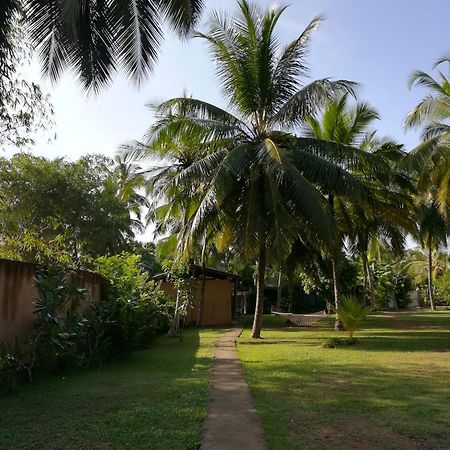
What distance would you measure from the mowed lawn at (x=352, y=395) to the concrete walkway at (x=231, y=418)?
0.48ft

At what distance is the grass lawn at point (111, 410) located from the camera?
16.7 feet

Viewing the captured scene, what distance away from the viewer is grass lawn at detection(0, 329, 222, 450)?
16.7ft

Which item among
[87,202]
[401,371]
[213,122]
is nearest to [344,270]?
[87,202]

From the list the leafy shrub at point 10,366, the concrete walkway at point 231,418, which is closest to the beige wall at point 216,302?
the concrete walkway at point 231,418

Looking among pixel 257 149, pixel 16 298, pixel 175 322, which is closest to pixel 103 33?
pixel 16 298

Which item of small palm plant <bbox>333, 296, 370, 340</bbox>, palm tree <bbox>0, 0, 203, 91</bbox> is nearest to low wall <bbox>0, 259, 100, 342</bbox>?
palm tree <bbox>0, 0, 203, 91</bbox>

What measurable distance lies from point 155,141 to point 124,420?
10.5 meters

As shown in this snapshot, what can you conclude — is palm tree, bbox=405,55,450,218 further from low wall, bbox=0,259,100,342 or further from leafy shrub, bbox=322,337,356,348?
low wall, bbox=0,259,100,342

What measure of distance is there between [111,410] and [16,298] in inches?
121

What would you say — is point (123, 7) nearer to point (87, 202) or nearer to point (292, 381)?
point (292, 381)

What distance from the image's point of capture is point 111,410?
639 centimetres

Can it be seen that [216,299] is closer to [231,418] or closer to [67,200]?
[67,200]

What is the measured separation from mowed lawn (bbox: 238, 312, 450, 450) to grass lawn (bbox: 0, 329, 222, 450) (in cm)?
94

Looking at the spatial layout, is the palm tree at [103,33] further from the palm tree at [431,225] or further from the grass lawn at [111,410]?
the palm tree at [431,225]
